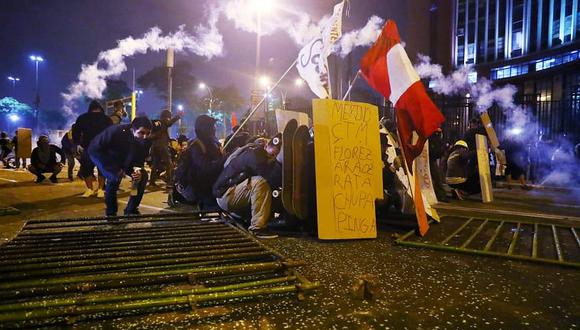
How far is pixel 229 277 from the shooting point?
9.92 feet

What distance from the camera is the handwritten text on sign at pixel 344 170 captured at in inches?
175

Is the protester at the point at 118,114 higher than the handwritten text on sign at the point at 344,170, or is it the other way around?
the protester at the point at 118,114

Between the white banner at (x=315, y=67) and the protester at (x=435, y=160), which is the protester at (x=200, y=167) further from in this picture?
the protester at (x=435, y=160)

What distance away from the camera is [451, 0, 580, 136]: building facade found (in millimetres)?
31594

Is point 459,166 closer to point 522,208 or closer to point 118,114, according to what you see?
point 522,208

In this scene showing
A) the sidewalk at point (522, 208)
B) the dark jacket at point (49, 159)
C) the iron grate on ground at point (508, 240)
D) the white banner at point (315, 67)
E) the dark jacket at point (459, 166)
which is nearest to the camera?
the iron grate on ground at point (508, 240)

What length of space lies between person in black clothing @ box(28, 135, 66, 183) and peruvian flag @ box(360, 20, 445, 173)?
996 centimetres

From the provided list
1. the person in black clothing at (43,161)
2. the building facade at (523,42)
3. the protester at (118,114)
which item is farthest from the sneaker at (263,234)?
the building facade at (523,42)

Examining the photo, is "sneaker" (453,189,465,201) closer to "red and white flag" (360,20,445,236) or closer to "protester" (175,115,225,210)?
"red and white flag" (360,20,445,236)

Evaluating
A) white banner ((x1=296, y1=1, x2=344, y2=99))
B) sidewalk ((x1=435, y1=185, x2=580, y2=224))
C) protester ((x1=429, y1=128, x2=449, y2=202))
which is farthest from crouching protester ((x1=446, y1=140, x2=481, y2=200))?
white banner ((x1=296, y1=1, x2=344, y2=99))

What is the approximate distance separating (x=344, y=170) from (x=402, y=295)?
79.3 inches

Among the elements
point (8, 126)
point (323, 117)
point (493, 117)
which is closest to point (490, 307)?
point (323, 117)

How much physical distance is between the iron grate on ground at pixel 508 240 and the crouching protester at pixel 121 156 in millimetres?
3932

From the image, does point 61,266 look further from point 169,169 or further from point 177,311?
point 169,169
